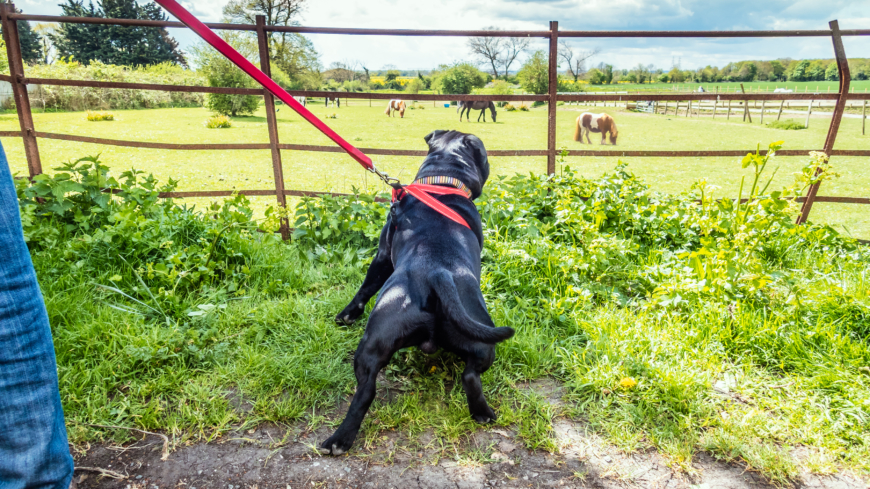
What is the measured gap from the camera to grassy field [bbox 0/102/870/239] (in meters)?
9.16

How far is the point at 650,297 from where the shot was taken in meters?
3.49

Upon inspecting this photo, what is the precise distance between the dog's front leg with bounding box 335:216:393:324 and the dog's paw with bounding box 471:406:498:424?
107 cm

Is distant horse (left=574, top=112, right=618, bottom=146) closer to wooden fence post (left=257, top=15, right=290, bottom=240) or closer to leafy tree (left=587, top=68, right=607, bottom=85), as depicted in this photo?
leafy tree (left=587, top=68, right=607, bottom=85)

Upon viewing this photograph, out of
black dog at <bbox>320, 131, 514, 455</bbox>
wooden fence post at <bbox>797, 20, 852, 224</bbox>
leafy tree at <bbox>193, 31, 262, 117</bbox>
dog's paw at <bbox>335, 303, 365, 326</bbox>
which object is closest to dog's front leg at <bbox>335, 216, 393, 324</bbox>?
dog's paw at <bbox>335, 303, 365, 326</bbox>

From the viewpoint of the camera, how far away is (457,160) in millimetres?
3242

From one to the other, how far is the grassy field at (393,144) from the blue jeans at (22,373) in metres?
5.97

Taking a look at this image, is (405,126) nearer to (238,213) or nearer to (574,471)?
(238,213)

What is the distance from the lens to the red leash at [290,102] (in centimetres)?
220

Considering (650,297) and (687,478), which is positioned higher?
(650,297)

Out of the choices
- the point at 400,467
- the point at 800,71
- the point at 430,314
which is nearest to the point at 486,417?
the point at 400,467

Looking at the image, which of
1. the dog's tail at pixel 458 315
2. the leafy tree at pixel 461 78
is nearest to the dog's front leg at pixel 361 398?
the dog's tail at pixel 458 315

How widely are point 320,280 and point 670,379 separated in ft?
8.19

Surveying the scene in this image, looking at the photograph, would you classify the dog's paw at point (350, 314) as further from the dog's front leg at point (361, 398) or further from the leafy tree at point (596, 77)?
the leafy tree at point (596, 77)

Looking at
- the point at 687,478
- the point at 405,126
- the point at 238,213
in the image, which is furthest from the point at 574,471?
the point at 405,126
